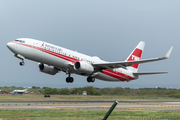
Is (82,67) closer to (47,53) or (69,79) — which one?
(47,53)

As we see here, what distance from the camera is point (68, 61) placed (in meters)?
36.4

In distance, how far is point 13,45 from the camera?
31734 millimetres

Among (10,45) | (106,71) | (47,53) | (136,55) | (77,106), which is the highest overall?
(136,55)

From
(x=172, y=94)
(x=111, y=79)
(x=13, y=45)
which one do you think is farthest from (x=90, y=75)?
(x=172, y=94)

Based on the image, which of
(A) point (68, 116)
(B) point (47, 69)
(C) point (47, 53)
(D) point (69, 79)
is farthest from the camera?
(D) point (69, 79)

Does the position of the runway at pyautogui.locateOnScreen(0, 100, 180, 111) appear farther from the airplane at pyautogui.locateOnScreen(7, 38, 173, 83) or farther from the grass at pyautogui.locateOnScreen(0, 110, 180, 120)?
the airplane at pyautogui.locateOnScreen(7, 38, 173, 83)

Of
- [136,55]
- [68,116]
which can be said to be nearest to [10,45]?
[68,116]

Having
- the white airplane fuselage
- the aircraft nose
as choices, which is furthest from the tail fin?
the aircraft nose

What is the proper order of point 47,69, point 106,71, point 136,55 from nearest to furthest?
point 47,69 → point 106,71 → point 136,55

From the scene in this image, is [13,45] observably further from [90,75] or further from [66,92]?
[66,92]

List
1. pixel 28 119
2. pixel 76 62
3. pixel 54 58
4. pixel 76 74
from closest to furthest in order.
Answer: pixel 28 119, pixel 54 58, pixel 76 62, pixel 76 74

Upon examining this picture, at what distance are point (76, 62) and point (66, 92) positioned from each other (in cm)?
3092

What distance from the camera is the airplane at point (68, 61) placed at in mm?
32438

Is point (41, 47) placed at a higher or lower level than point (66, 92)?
higher
